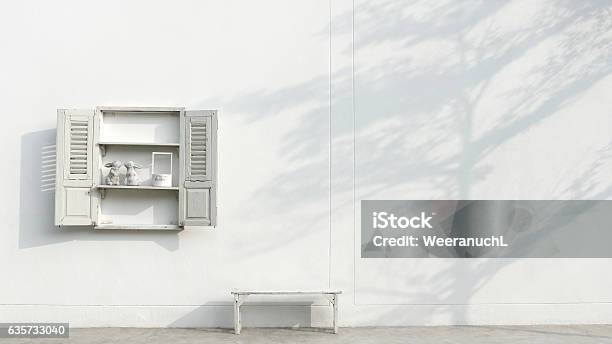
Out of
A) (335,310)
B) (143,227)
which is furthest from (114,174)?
(335,310)

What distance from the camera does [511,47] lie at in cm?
877

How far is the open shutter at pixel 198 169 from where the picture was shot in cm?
828

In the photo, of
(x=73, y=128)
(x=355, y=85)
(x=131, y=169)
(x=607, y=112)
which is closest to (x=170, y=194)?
(x=131, y=169)

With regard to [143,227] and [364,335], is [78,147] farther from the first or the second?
[364,335]

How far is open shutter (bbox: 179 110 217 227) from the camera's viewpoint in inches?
326

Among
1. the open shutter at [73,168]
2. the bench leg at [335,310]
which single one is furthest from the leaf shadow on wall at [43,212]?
the bench leg at [335,310]

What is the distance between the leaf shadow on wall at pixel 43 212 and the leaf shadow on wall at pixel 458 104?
103 inches

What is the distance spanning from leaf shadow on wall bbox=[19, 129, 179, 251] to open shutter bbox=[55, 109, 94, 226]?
30 centimetres

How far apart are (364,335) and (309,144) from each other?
228cm

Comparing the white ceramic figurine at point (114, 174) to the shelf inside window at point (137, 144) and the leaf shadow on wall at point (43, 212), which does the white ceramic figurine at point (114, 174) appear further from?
the leaf shadow on wall at point (43, 212)

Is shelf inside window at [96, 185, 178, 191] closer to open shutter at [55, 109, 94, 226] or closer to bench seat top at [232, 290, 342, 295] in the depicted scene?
open shutter at [55, 109, 94, 226]

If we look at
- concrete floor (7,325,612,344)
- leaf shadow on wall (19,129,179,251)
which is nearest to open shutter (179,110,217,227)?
leaf shadow on wall (19,129,179,251)

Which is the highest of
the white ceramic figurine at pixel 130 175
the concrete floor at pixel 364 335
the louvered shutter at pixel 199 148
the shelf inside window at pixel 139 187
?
the louvered shutter at pixel 199 148

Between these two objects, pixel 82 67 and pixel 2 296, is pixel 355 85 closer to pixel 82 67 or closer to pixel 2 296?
pixel 82 67
